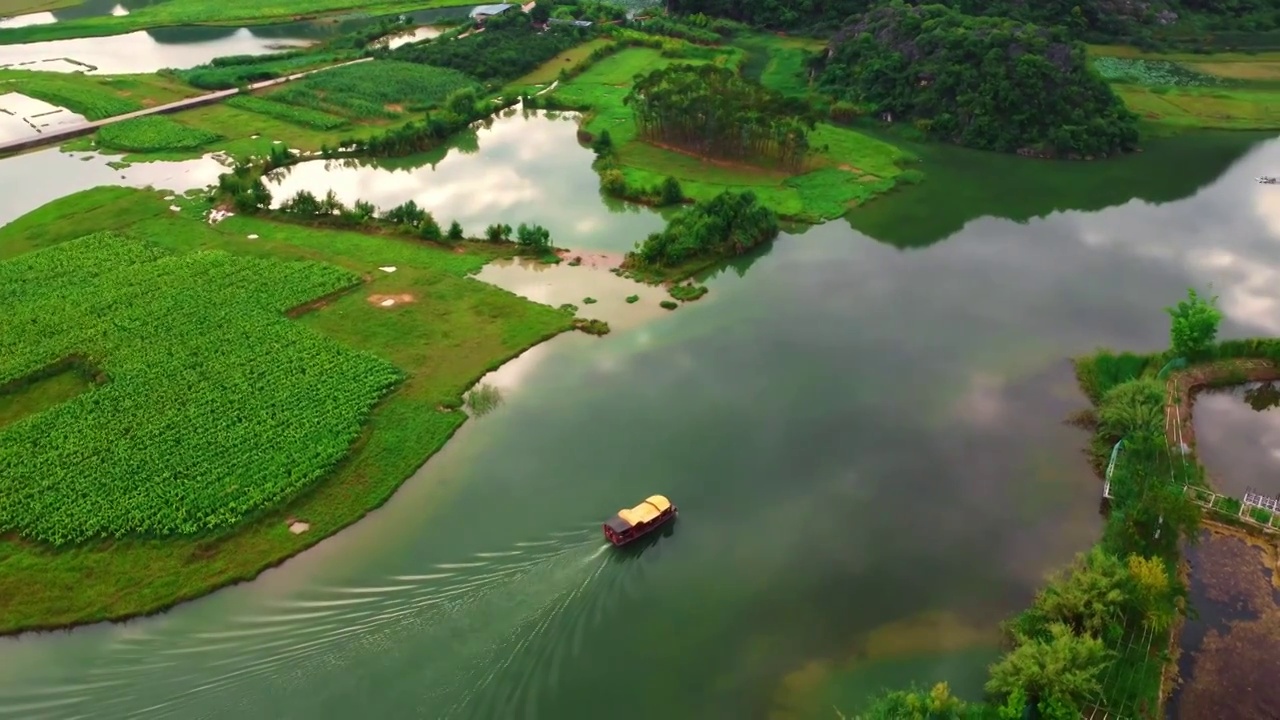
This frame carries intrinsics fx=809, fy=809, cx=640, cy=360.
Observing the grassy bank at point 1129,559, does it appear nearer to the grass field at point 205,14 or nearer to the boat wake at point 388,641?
the boat wake at point 388,641

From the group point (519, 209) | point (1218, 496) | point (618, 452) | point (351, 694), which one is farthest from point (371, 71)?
point (1218, 496)

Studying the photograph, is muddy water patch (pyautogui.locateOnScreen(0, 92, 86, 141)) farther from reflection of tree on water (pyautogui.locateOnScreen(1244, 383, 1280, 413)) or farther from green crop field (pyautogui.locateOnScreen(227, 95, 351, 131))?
reflection of tree on water (pyautogui.locateOnScreen(1244, 383, 1280, 413))

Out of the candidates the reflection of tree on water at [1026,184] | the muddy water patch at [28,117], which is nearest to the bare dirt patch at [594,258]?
the reflection of tree on water at [1026,184]

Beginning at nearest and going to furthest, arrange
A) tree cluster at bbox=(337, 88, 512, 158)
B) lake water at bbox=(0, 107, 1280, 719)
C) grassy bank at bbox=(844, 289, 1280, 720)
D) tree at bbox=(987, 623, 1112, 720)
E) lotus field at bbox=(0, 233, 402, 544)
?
tree at bbox=(987, 623, 1112, 720)
grassy bank at bbox=(844, 289, 1280, 720)
lake water at bbox=(0, 107, 1280, 719)
lotus field at bbox=(0, 233, 402, 544)
tree cluster at bbox=(337, 88, 512, 158)

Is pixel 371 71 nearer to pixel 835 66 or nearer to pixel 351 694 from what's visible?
pixel 835 66

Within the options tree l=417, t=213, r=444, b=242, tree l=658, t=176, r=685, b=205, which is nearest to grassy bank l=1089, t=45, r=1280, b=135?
tree l=658, t=176, r=685, b=205

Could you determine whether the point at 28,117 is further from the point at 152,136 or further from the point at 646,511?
the point at 646,511
